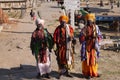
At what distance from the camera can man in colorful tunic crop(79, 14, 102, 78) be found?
33.6 feet

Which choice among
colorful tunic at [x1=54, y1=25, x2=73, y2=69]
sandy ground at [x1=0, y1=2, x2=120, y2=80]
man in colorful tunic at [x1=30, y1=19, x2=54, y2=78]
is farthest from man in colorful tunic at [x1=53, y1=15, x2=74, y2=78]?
sandy ground at [x1=0, y1=2, x2=120, y2=80]

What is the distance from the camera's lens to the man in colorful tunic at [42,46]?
33.4 feet

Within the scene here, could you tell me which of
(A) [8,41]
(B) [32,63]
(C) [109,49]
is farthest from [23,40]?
(B) [32,63]

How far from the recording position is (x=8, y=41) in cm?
1839

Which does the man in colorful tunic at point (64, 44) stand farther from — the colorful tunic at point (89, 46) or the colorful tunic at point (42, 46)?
the colorful tunic at point (89, 46)

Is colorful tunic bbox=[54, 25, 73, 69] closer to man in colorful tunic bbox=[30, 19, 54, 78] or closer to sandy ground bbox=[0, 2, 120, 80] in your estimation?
man in colorful tunic bbox=[30, 19, 54, 78]

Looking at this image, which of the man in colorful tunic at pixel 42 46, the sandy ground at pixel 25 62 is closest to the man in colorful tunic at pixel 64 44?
the man in colorful tunic at pixel 42 46

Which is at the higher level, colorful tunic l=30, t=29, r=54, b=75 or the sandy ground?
colorful tunic l=30, t=29, r=54, b=75

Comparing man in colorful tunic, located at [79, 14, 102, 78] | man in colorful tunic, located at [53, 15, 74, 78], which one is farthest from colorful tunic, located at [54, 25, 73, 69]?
man in colorful tunic, located at [79, 14, 102, 78]

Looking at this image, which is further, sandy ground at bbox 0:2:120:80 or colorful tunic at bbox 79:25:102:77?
sandy ground at bbox 0:2:120:80

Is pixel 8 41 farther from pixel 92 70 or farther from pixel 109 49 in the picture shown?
pixel 92 70

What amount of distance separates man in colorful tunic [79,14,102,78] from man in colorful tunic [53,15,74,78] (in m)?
0.32

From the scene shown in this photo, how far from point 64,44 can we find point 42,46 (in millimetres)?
579

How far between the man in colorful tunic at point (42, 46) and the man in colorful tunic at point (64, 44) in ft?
0.69
